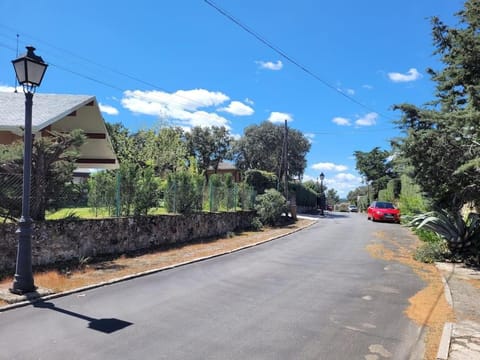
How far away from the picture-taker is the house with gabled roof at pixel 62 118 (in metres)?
13.1

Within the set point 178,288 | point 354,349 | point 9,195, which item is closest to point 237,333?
point 354,349

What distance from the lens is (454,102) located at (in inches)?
484

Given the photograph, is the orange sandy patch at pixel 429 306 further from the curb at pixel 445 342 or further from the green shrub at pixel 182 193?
the green shrub at pixel 182 193

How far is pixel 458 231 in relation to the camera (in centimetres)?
1125

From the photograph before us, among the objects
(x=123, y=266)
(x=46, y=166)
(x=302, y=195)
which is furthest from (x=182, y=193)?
(x=302, y=195)

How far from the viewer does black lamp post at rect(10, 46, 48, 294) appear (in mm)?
6484

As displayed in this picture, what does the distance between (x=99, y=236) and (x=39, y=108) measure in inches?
289

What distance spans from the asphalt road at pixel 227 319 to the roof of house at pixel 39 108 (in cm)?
802

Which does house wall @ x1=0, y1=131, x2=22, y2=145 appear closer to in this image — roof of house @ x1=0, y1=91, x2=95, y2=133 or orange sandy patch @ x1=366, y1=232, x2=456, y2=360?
roof of house @ x1=0, y1=91, x2=95, y2=133

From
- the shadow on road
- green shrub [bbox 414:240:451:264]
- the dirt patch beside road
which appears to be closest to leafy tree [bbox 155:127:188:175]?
the dirt patch beside road

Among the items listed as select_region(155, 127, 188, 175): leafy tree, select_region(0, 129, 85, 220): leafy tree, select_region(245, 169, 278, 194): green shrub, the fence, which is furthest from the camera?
select_region(155, 127, 188, 175): leafy tree

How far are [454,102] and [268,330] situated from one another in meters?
10.8

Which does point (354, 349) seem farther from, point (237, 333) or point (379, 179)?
point (379, 179)

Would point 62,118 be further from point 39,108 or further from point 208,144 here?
point 208,144
